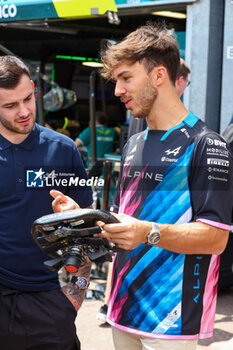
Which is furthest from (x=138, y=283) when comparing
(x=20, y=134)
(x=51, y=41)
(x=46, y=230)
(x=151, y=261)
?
(x=51, y=41)

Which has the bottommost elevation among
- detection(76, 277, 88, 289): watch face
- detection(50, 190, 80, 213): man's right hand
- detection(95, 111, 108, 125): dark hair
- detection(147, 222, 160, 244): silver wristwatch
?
detection(76, 277, 88, 289): watch face

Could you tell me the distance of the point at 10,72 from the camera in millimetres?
2490

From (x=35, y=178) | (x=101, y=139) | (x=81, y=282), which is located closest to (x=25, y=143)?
(x=35, y=178)

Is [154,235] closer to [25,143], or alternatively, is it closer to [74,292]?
[74,292]

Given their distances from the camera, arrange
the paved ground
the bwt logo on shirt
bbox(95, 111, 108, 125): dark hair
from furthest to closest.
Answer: bbox(95, 111, 108, 125): dark hair → the paved ground → the bwt logo on shirt

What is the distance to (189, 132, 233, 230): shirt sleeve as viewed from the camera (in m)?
1.92

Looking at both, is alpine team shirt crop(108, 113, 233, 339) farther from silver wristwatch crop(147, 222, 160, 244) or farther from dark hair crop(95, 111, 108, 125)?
dark hair crop(95, 111, 108, 125)

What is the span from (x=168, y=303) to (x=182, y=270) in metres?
0.13

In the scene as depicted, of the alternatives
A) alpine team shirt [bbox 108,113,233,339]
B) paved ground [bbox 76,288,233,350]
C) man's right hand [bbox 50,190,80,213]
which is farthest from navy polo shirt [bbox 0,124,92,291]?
paved ground [bbox 76,288,233,350]

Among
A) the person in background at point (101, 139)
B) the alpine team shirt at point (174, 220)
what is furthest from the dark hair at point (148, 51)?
the person in background at point (101, 139)

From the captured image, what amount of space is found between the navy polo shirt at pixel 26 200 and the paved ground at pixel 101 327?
6.48 ft

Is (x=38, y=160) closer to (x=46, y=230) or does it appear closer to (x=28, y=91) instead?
(x=28, y=91)

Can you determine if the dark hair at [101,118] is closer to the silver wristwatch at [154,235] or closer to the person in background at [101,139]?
the person in background at [101,139]

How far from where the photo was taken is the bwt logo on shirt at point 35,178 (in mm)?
2396
